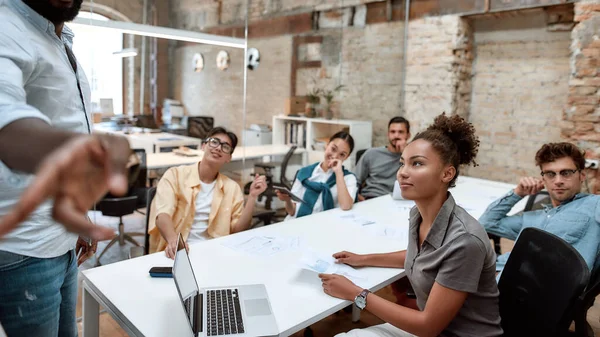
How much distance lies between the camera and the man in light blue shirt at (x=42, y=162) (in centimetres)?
36

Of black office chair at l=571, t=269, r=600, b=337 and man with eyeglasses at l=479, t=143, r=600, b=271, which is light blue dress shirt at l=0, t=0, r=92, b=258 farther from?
man with eyeglasses at l=479, t=143, r=600, b=271

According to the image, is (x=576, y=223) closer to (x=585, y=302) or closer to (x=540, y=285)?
(x=585, y=302)

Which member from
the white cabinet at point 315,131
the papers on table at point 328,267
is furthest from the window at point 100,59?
the white cabinet at point 315,131

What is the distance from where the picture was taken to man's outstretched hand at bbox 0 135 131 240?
0.35 m

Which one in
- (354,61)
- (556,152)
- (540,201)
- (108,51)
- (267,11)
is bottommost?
(540,201)

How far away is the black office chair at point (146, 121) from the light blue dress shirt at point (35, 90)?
265cm

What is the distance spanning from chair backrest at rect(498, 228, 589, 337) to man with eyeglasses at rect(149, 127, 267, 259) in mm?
1389

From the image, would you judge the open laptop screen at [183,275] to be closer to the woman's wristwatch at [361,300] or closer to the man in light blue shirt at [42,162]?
the man in light blue shirt at [42,162]

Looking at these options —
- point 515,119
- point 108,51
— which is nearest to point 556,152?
point 108,51

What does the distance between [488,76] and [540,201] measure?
6.50ft

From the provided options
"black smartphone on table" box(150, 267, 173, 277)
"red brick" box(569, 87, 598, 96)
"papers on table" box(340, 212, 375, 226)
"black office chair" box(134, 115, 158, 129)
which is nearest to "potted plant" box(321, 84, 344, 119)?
"black office chair" box(134, 115, 158, 129)

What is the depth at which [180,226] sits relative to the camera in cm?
252

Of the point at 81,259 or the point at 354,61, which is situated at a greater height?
A: the point at 354,61

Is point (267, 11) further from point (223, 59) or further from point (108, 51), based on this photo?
point (108, 51)
